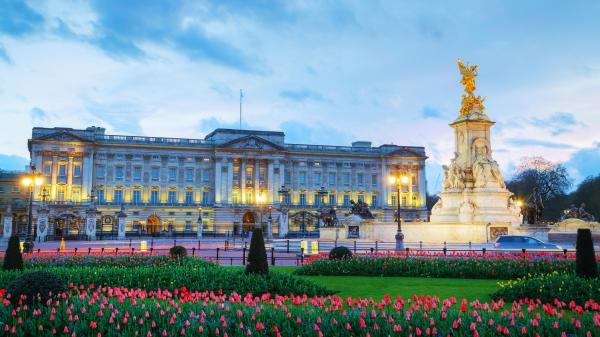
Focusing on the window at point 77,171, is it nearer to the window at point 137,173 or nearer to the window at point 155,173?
the window at point 137,173

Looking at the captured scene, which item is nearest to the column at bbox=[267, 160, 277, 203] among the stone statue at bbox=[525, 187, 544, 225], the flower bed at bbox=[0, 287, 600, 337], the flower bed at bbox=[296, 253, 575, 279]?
the stone statue at bbox=[525, 187, 544, 225]

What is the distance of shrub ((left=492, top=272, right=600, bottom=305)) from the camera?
12.1 m

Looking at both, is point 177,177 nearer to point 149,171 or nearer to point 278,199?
point 149,171

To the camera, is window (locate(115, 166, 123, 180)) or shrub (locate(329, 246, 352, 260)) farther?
→ window (locate(115, 166, 123, 180))

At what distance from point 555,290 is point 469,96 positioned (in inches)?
1121

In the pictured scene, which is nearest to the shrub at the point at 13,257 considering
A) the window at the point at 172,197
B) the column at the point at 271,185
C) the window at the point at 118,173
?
the window at the point at 172,197

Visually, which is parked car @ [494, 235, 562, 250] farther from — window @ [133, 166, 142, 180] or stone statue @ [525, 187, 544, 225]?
window @ [133, 166, 142, 180]

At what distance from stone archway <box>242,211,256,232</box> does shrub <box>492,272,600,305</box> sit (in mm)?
80202

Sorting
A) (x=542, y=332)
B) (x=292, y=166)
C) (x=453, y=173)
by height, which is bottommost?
(x=542, y=332)

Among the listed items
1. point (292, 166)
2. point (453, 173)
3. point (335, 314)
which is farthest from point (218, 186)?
point (335, 314)

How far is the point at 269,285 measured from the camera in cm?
1397

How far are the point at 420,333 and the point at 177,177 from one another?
291ft

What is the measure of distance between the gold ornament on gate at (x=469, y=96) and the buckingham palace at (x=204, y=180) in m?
48.3

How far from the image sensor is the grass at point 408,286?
14.4m
